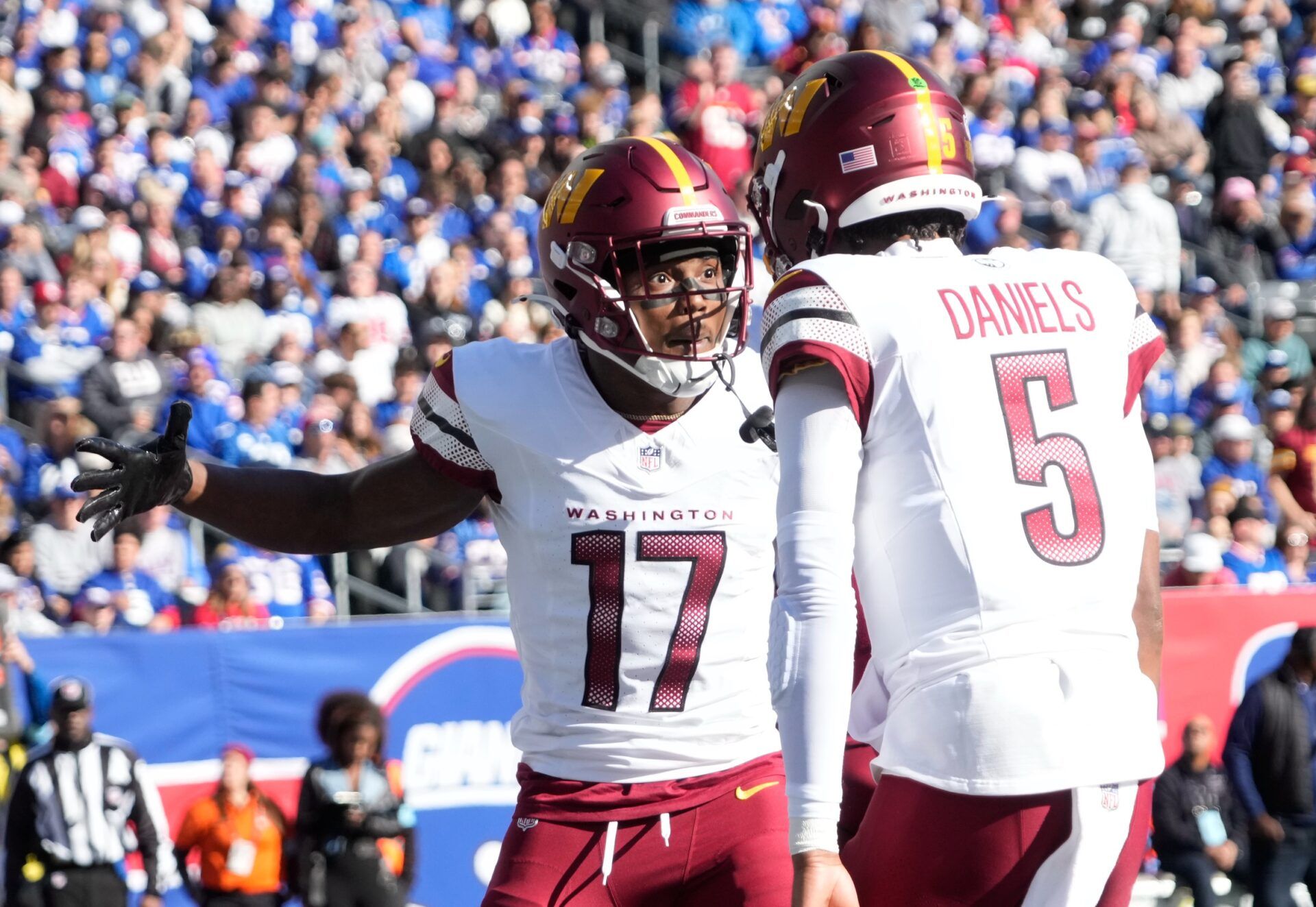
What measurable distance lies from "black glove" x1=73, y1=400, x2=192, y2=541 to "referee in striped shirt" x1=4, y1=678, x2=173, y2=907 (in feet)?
12.4

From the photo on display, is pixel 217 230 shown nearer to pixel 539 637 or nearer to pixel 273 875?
pixel 273 875

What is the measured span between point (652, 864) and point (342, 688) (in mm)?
4479

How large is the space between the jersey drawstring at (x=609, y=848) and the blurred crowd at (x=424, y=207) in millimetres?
5206

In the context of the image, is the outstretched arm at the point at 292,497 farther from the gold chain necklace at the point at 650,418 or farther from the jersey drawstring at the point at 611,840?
the jersey drawstring at the point at 611,840

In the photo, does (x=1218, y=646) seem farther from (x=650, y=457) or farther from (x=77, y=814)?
(x=650, y=457)

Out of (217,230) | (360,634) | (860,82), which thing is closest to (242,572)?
(360,634)

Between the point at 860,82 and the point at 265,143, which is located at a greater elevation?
the point at 265,143

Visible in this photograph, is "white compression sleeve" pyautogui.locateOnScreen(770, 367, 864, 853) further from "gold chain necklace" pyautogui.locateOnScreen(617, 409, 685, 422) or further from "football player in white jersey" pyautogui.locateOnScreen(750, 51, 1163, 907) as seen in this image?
"gold chain necklace" pyautogui.locateOnScreen(617, 409, 685, 422)

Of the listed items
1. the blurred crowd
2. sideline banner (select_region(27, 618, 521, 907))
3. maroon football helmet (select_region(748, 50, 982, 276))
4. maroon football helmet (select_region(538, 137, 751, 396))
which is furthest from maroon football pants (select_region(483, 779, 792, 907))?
the blurred crowd

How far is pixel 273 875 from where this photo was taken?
277 inches

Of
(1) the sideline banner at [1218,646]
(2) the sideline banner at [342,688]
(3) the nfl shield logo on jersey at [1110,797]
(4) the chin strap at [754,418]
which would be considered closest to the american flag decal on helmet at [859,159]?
(4) the chin strap at [754,418]

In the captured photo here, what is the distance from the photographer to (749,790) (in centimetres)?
327

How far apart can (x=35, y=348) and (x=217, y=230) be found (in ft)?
5.50

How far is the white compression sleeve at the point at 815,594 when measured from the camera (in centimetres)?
221
